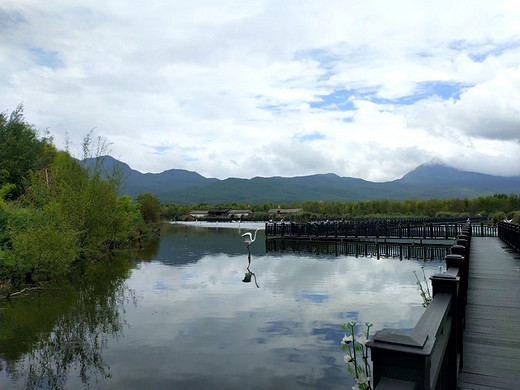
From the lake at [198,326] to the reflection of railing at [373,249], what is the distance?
5582mm

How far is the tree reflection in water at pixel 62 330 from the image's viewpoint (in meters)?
7.48

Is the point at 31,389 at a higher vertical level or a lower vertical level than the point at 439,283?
lower

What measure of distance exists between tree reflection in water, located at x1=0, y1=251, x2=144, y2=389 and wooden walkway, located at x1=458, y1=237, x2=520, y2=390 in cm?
582

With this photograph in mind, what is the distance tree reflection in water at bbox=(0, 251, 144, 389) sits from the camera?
7477mm

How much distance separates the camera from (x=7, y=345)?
8.96m

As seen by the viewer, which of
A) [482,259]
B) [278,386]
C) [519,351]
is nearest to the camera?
[519,351]

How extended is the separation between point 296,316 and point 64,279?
1150 cm

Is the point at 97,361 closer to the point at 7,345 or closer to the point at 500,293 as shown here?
the point at 7,345

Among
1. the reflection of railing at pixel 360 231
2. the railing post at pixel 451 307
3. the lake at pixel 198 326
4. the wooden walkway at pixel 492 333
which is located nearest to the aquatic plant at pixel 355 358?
the railing post at pixel 451 307

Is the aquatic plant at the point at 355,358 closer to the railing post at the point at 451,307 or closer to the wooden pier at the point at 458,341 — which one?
the wooden pier at the point at 458,341

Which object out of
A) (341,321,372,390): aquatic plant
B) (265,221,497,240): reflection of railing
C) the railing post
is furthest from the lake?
(265,221,497,240): reflection of railing

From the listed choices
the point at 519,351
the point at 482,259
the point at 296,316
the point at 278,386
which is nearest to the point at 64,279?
the point at 296,316

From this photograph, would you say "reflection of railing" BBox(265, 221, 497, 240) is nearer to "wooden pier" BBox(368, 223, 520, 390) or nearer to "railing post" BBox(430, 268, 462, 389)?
"wooden pier" BBox(368, 223, 520, 390)

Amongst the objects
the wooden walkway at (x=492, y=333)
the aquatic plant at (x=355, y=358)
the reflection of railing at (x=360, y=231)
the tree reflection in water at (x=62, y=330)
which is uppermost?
the aquatic plant at (x=355, y=358)
